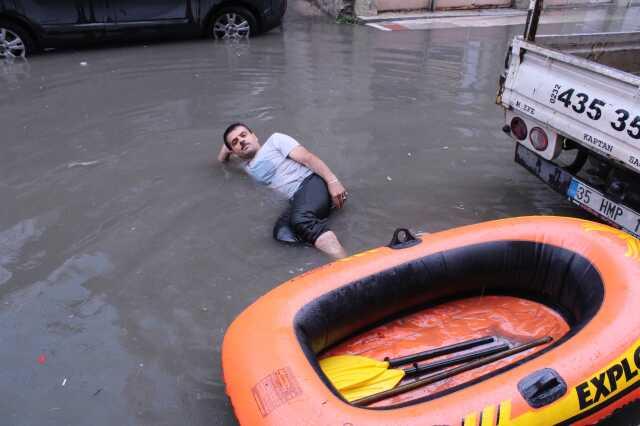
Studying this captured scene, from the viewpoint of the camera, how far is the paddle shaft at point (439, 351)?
297 cm

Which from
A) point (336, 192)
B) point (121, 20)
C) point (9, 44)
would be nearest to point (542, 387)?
point (336, 192)

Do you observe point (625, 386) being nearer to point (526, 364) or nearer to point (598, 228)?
point (526, 364)

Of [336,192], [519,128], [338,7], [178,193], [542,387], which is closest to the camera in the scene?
[542,387]

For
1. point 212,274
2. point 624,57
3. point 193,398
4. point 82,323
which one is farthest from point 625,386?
point 624,57

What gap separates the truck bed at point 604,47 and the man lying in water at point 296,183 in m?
2.01

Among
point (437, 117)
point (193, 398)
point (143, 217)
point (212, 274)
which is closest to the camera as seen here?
point (193, 398)

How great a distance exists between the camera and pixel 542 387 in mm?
2342

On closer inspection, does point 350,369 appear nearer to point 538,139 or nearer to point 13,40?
point 538,139

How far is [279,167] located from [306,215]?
66cm

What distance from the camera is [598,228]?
3176 mm

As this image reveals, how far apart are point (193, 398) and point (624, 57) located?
4.45 metres

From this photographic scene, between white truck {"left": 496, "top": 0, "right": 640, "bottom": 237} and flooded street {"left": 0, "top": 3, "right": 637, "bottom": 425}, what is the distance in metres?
0.73

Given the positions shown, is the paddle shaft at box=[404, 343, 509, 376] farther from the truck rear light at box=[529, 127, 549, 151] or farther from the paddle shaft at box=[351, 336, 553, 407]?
the truck rear light at box=[529, 127, 549, 151]

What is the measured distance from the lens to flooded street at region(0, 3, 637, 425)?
10.4ft
